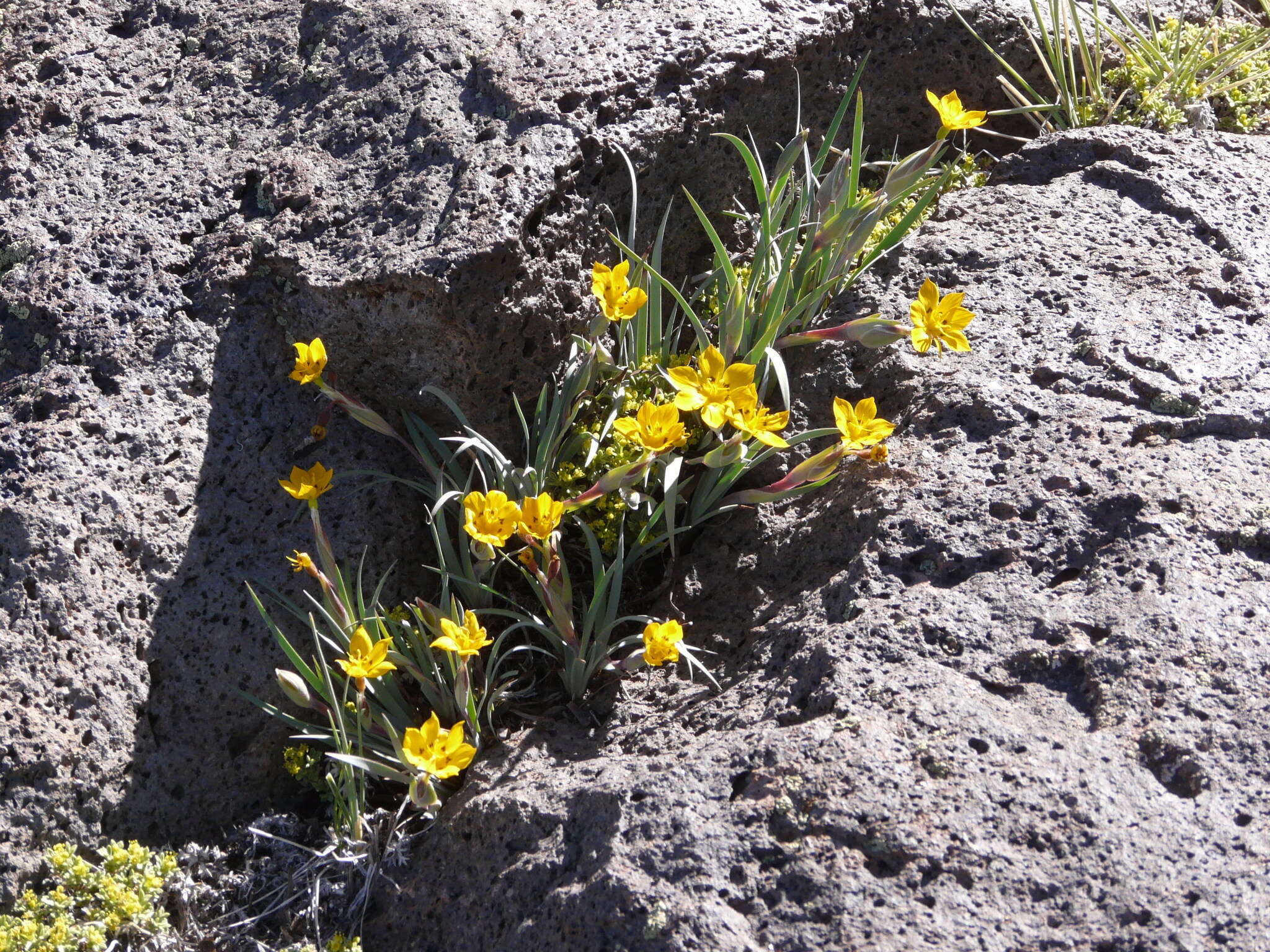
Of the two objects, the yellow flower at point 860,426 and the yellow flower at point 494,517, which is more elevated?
the yellow flower at point 860,426

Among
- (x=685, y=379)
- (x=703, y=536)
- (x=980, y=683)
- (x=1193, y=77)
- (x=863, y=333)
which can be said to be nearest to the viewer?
(x=980, y=683)

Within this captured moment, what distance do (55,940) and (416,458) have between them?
44.6 inches

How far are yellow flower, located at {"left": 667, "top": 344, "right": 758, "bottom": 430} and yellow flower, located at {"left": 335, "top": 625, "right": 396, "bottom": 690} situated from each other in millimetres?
682

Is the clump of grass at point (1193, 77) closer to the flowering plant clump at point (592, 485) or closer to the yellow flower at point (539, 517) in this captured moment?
the flowering plant clump at point (592, 485)

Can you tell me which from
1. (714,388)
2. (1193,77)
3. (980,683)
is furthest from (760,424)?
(1193,77)

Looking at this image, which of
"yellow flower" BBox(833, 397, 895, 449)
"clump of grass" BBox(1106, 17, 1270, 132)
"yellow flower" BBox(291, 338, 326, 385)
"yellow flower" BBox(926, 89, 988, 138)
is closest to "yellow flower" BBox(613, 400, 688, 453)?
"yellow flower" BBox(833, 397, 895, 449)

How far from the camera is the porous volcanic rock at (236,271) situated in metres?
2.04

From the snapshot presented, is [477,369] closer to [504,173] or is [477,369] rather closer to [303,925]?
[504,173]

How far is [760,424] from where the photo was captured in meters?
1.87

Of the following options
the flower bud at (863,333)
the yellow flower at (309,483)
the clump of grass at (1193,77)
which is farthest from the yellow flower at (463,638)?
the clump of grass at (1193,77)

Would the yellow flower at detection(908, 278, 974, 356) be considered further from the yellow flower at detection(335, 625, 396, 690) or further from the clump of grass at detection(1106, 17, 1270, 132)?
the clump of grass at detection(1106, 17, 1270, 132)

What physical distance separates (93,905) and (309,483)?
2.78ft

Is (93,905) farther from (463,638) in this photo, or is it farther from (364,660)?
(463,638)

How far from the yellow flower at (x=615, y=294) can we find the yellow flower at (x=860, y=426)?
44 centimetres
